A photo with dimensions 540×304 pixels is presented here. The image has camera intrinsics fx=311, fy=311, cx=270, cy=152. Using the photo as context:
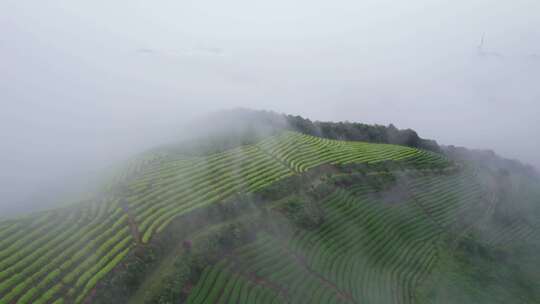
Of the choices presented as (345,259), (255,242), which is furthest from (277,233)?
(345,259)

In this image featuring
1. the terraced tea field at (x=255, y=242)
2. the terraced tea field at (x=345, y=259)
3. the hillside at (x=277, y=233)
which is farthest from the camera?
the terraced tea field at (x=345, y=259)

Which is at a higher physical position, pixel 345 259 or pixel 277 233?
pixel 277 233

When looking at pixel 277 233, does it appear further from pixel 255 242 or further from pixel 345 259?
pixel 345 259

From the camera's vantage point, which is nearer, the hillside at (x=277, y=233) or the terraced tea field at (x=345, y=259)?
the hillside at (x=277, y=233)

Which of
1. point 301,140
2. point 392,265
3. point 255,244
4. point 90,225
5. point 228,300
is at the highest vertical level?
point 301,140

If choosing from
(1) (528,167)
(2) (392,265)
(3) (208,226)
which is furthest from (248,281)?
(1) (528,167)

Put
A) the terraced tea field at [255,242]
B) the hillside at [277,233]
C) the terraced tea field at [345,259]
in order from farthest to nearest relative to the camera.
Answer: the terraced tea field at [345,259]
the hillside at [277,233]
the terraced tea field at [255,242]

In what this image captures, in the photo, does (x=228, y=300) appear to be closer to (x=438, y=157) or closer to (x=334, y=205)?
(x=334, y=205)

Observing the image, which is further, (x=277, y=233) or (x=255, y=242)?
(x=277, y=233)
